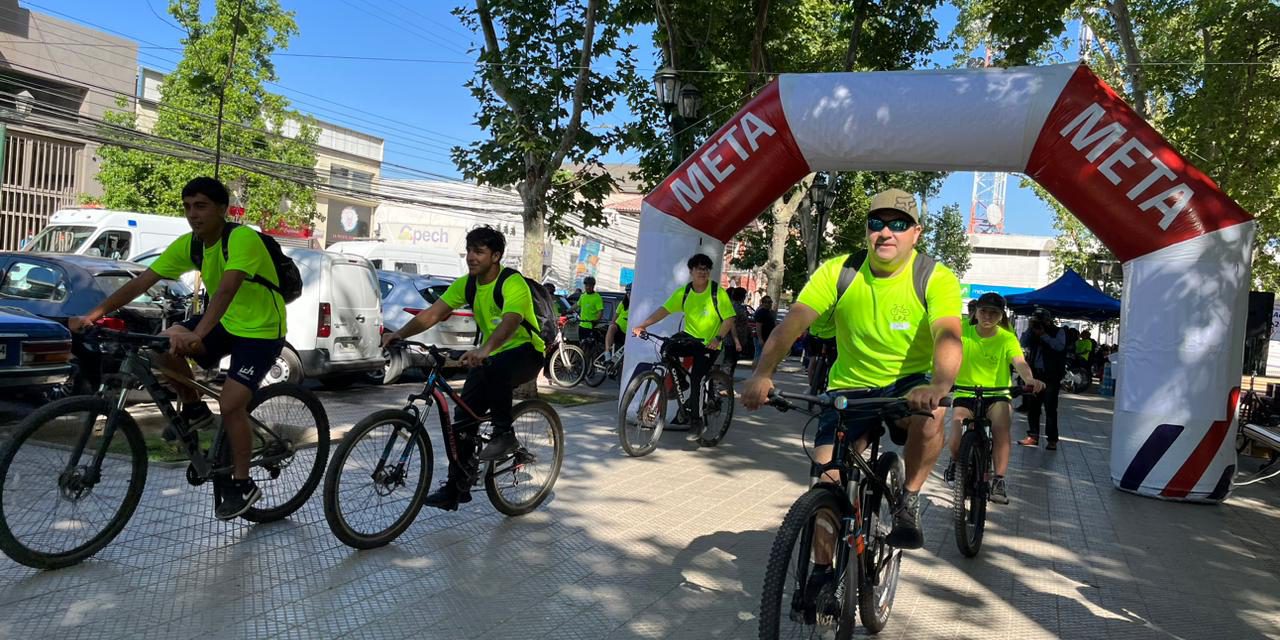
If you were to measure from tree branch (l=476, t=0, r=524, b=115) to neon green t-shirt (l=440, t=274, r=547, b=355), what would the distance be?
23.2 ft

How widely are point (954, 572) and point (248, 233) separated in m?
4.25

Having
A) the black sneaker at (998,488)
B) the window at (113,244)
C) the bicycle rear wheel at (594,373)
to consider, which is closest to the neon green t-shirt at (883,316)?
the black sneaker at (998,488)

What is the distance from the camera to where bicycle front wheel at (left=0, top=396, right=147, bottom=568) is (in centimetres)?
412

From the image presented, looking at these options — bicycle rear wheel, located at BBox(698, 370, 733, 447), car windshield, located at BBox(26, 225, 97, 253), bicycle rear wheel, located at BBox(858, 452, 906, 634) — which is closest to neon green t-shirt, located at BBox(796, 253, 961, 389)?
bicycle rear wheel, located at BBox(858, 452, 906, 634)

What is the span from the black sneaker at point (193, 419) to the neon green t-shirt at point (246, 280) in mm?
414

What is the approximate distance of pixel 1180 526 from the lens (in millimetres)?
7371

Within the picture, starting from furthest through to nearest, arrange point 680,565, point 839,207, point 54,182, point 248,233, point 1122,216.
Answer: point 839,207 < point 54,182 < point 1122,216 < point 680,565 < point 248,233

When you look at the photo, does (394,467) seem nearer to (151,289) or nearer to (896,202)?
(896,202)

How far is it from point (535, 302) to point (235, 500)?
2.10m

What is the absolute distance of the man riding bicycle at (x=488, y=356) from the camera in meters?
5.43

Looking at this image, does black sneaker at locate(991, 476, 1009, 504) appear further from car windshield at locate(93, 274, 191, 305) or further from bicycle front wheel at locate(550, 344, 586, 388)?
bicycle front wheel at locate(550, 344, 586, 388)

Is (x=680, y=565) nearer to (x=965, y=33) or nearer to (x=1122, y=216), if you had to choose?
(x=1122, y=216)

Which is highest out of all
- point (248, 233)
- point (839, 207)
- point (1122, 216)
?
point (839, 207)

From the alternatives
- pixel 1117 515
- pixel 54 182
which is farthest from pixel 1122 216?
pixel 54 182
